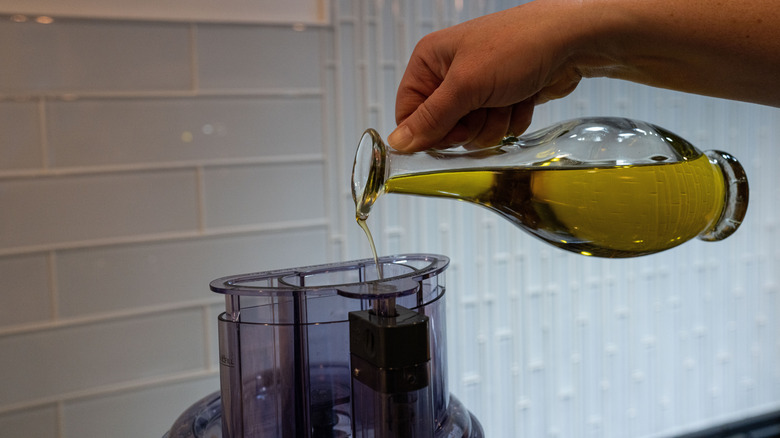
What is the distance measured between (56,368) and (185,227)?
0.28 metres

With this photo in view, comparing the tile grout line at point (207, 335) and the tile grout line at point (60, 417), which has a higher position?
the tile grout line at point (207, 335)

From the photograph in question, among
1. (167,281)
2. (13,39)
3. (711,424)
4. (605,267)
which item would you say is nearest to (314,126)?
(167,281)

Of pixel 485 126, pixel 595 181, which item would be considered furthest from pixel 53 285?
pixel 595 181

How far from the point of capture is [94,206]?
1.01m

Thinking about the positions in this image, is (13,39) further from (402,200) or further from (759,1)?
(759,1)

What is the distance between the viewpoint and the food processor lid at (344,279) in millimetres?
536

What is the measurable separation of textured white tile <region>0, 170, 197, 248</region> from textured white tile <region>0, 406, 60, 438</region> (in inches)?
9.9

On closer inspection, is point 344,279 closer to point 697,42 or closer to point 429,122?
point 429,122

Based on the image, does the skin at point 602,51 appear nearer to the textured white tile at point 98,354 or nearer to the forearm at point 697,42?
the forearm at point 697,42

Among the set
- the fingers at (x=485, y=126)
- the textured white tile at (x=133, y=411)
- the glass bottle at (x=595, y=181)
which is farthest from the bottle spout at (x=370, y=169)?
the textured white tile at (x=133, y=411)

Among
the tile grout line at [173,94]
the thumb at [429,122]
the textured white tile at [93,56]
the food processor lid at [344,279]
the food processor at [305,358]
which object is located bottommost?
the food processor at [305,358]

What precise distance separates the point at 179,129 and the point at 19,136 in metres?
0.22

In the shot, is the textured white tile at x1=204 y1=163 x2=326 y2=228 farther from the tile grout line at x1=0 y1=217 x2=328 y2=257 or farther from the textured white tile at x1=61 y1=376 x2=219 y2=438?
the textured white tile at x1=61 y1=376 x2=219 y2=438

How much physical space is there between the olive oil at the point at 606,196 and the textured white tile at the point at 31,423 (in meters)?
0.75
